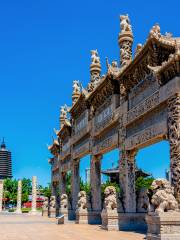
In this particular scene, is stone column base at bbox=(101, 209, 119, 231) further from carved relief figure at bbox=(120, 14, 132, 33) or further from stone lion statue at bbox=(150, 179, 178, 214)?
carved relief figure at bbox=(120, 14, 132, 33)

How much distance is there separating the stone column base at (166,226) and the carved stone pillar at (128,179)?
5.03 metres

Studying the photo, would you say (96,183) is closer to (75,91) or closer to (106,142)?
(106,142)

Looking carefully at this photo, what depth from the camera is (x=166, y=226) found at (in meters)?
10.3

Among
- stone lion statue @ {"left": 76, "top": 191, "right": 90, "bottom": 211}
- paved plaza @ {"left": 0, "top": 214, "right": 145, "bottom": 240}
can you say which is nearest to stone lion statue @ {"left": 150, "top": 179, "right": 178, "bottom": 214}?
paved plaza @ {"left": 0, "top": 214, "right": 145, "bottom": 240}

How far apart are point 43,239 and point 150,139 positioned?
17.4 ft

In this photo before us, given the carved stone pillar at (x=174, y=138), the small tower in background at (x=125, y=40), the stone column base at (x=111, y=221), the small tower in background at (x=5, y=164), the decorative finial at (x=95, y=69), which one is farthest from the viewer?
the small tower in background at (x=5, y=164)

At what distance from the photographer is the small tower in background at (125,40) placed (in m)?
18.0

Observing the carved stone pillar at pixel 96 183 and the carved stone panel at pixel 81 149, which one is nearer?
the carved stone pillar at pixel 96 183

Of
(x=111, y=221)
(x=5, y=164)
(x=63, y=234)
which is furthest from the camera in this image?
(x=5, y=164)

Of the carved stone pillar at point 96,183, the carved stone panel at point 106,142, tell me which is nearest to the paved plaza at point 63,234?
the carved stone pillar at point 96,183

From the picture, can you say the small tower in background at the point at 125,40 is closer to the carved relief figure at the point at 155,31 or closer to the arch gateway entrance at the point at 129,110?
the arch gateway entrance at the point at 129,110

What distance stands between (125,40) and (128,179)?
6.75 meters

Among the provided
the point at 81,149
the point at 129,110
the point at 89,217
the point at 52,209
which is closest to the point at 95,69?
the point at 81,149

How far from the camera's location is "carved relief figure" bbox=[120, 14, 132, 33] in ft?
60.5
